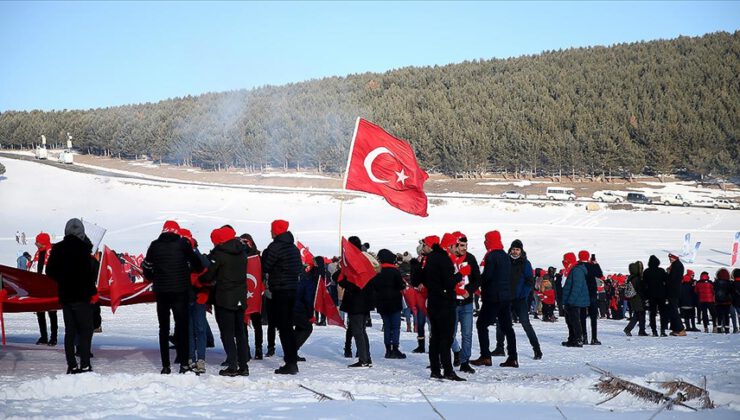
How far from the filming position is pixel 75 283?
336 inches

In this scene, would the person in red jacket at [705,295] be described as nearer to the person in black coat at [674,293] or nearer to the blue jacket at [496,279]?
the person in black coat at [674,293]

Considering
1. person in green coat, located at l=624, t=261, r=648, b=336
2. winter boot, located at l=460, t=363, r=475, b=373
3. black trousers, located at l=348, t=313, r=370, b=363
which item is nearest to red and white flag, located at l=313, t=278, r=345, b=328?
black trousers, located at l=348, t=313, r=370, b=363

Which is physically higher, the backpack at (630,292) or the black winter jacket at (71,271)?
the black winter jacket at (71,271)

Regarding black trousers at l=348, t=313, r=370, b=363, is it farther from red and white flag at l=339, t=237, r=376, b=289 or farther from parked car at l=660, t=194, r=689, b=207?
parked car at l=660, t=194, r=689, b=207

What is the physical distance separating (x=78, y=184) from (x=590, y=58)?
111 m

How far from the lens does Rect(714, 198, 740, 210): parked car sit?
191 feet

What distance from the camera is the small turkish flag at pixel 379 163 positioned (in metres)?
10.9

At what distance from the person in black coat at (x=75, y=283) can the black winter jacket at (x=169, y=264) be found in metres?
0.60

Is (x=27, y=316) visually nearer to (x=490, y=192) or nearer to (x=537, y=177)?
(x=490, y=192)

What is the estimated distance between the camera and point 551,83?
13650 cm

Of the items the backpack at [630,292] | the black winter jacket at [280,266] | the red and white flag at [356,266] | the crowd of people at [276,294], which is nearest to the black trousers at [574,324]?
the crowd of people at [276,294]

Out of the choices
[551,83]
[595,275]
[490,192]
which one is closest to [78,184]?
[490,192]

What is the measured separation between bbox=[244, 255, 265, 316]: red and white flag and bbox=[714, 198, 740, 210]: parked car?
53.7 metres

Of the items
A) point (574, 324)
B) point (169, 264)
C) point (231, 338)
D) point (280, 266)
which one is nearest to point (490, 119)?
point (574, 324)
